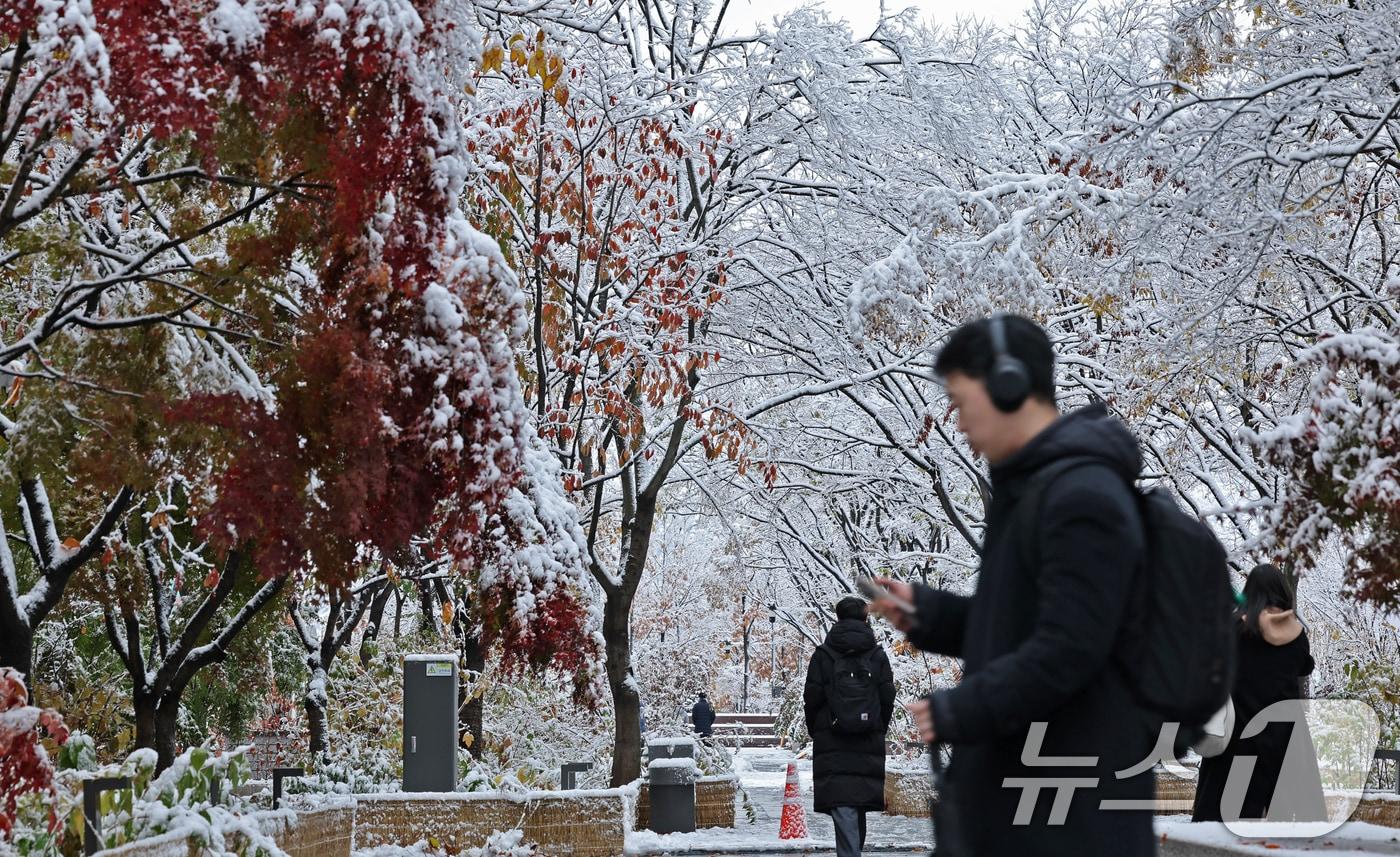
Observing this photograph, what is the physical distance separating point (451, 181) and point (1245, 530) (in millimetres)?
18321

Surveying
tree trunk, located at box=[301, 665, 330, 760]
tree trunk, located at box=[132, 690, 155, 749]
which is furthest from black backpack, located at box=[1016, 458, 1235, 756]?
tree trunk, located at box=[301, 665, 330, 760]

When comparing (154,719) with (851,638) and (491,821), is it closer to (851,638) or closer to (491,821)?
(491,821)

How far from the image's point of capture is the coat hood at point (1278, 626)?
7527mm

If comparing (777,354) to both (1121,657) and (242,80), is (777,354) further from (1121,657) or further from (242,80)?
(1121,657)

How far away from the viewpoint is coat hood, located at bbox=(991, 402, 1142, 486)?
9.70 ft

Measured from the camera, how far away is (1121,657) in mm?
2867

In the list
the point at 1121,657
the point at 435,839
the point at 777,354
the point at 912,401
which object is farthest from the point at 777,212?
the point at 1121,657

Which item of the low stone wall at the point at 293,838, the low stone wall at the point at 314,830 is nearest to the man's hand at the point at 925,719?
the low stone wall at the point at 293,838

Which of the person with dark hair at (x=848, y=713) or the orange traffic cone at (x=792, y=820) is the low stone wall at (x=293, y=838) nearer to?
the person with dark hair at (x=848, y=713)

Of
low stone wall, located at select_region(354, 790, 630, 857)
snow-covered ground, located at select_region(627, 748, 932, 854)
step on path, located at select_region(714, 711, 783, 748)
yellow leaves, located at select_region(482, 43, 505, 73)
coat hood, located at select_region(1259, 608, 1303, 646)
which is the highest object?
yellow leaves, located at select_region(482, 43, 505, 73)

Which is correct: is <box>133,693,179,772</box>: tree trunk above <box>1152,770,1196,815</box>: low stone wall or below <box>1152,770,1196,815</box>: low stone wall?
above

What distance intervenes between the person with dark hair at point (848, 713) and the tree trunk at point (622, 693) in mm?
5351

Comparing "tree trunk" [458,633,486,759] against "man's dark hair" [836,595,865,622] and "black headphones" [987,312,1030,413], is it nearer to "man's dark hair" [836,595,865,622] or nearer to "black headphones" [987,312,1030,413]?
"man's dark hair" [836,595,865,622]

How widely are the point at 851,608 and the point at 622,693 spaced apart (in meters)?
5.83
